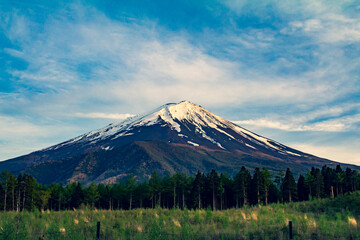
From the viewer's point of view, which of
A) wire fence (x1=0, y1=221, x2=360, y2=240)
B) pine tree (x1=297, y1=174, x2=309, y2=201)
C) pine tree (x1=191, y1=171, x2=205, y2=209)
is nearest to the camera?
wire fence (x1=0, y1=221, x2=360, y2=240)

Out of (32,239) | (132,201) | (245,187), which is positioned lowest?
(132,201)

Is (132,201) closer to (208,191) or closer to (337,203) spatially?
(208,191)

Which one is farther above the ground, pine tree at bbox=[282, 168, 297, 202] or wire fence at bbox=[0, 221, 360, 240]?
wire fence at bbox=[0, 221, 360, 240]

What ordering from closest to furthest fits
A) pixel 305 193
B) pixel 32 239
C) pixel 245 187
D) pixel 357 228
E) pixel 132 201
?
pixel 32 239, pixel 357 228, pixel 245 187, pixel 305 193, pixel 132 201

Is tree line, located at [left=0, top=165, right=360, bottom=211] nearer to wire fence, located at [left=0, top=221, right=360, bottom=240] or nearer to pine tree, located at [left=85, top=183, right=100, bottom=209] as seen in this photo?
pine tree, located at [left=85, top=183, right=100, bottom=209]

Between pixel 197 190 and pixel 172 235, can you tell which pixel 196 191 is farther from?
pixel 172 235

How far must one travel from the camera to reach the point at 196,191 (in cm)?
5997

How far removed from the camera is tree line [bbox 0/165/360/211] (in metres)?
56.8

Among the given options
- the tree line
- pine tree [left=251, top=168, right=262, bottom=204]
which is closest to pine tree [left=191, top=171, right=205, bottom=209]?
the tree line

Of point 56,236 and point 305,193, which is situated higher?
point 56,236

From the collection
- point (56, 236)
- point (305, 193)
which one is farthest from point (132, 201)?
point (56, 236)

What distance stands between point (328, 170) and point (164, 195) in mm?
42920

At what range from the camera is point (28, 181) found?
57.5 m

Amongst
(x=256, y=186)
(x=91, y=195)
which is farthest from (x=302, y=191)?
(x=91, y=195)
